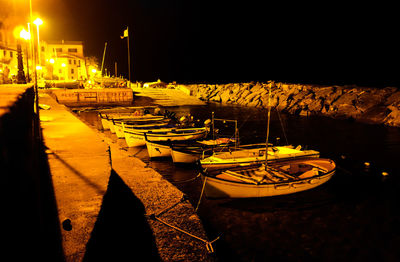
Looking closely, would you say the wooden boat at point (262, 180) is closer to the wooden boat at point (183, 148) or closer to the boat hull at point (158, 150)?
the wooden boat at point (183, 148)

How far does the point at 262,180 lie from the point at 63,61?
250 feet

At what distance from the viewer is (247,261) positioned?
29.2 ft

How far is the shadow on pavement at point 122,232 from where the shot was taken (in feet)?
21.8

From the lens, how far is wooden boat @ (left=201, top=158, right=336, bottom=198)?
12.1 metres

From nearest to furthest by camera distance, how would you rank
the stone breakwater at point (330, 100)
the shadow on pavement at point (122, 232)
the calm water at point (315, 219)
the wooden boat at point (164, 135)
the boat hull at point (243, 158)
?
the shadow on pavement at point (122, 232) < the calm water at point (315, 219) < the boat hull at point (243, 158) < the wooden boat at point (164, 135) < the stone breakwater at point (330, 100)

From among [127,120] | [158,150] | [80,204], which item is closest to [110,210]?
[80,204]

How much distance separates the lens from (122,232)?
7.86 metres

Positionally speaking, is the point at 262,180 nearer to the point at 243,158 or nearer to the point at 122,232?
the point at 243,158

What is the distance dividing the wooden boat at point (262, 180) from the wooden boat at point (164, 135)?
26.5ft

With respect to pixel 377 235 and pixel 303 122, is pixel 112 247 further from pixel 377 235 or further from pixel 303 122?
pixel 303 122

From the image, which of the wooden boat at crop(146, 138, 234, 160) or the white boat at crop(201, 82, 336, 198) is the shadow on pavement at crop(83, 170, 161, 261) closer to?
the white boat at crop(201, 82, 336, 198)

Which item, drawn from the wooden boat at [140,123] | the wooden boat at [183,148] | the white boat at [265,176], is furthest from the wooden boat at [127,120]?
the white boat at [265,176]

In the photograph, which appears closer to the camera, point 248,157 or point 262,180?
point 262,180

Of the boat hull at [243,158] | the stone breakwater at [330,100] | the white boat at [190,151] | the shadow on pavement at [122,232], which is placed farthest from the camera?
the stone breakwater at [330,100]
